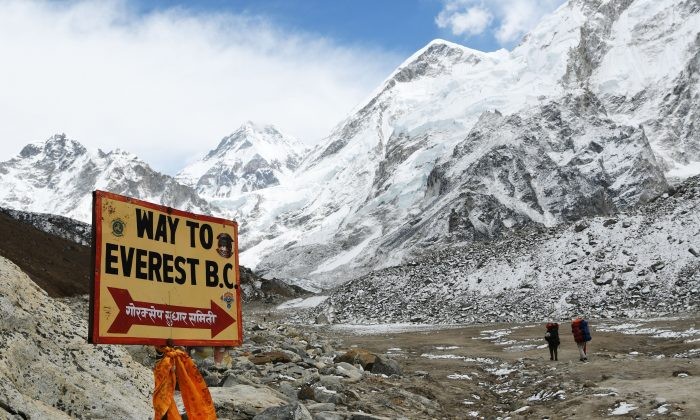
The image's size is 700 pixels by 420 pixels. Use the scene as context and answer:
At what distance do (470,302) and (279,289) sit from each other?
2256 inches

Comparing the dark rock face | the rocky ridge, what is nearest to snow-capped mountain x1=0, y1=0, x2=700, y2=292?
the dark rock face

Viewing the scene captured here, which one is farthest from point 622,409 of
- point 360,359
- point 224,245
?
point 224,245

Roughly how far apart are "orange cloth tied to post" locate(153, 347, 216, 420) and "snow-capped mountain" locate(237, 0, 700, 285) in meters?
98.6

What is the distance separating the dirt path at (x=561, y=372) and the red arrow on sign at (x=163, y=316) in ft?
24.5

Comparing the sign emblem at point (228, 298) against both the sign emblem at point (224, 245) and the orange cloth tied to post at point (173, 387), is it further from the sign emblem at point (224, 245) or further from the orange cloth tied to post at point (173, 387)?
the orange cloth tied to post at point (173, 387)

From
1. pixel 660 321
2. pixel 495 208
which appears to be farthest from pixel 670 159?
pixel 660 321

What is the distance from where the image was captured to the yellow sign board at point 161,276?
6312 mm

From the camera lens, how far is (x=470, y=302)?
150 feet

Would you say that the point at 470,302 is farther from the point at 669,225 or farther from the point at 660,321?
the point at 660,321

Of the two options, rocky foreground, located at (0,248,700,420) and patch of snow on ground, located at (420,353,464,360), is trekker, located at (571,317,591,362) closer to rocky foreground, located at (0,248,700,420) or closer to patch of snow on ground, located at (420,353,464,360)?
rocky foreground, located at (0,248,700,420)

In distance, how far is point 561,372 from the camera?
17859mm

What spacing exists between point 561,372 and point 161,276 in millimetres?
13976

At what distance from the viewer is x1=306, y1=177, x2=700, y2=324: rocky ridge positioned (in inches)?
1484

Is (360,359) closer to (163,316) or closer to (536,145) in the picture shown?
(163,316)
